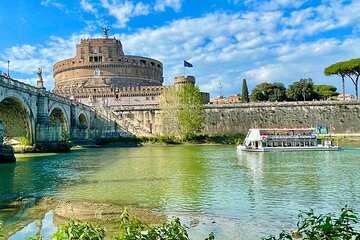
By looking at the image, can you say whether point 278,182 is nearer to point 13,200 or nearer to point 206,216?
point 206,216

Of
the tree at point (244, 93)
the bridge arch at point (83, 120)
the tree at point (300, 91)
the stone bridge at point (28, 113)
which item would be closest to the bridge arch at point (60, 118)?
the stone bridge at point (28, 113)

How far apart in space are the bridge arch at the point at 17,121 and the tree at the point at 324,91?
69.6 meters

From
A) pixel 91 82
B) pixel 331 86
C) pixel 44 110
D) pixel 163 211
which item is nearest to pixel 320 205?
pixel 163 211

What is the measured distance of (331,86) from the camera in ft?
336

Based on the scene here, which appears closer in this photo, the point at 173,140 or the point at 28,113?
the point at 28,113

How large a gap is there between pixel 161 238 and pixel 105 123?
→ 221 ft

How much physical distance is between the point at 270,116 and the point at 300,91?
52.3 ft

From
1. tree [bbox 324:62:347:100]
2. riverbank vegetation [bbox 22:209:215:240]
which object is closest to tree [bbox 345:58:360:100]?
tree [bbox 324:62:347:100]

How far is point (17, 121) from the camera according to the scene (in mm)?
43812

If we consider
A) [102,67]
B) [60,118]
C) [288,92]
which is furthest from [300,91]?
[60,118]

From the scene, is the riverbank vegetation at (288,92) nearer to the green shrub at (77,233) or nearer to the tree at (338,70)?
the tree at (338,70)

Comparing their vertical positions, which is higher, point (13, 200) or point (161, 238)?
point (161, 238)

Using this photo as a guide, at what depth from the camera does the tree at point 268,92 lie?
292ft

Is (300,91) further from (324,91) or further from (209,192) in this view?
(209,192)
